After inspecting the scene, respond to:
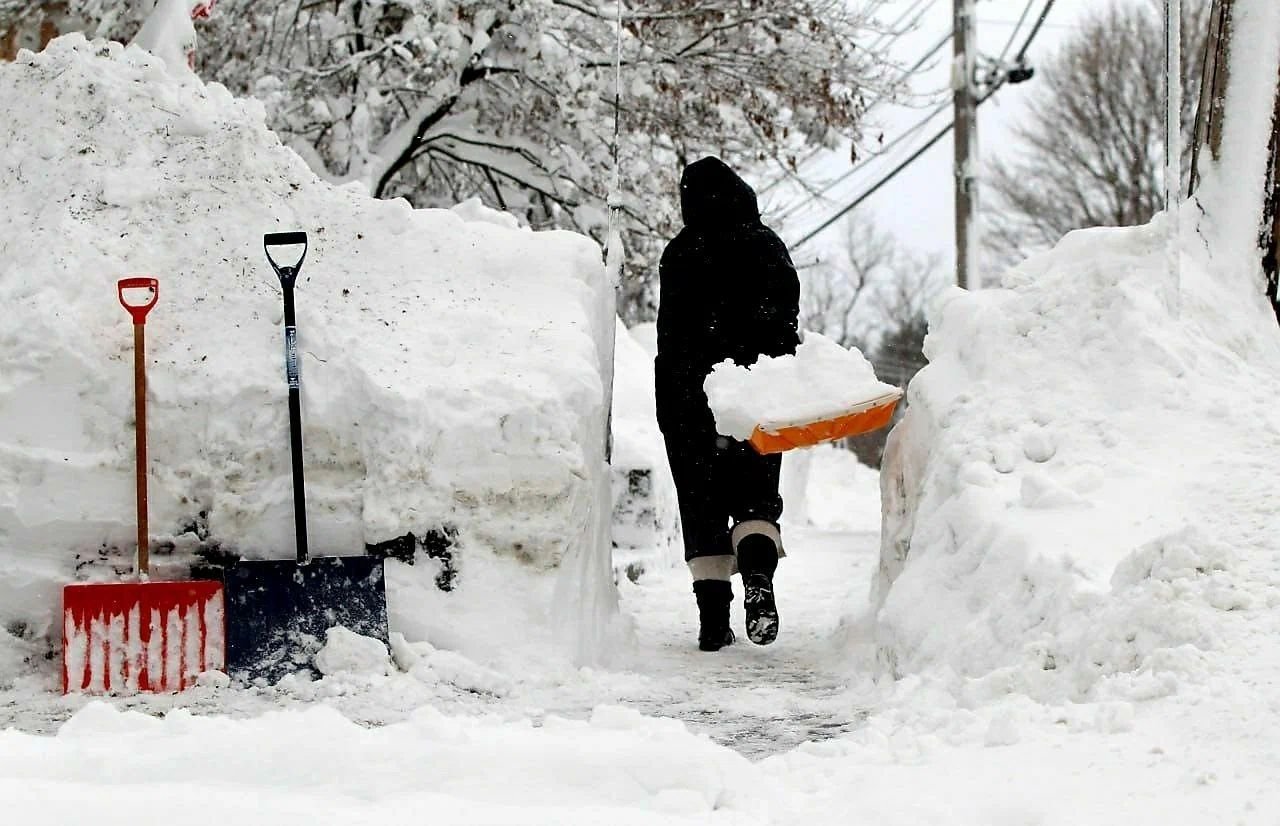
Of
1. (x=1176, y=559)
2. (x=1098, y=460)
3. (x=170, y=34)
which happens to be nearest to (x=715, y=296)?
(x=1098, y=460)

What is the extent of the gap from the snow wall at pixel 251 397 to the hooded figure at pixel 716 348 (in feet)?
1.68

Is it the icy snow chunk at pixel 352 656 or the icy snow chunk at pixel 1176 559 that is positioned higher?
the icy snow chunk at pixel 1176 559

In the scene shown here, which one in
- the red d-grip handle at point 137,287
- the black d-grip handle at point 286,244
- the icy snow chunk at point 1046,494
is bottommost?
the icy snow chunk at point 1046,494

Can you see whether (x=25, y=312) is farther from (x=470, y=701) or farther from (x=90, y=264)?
(x=470, y=701)

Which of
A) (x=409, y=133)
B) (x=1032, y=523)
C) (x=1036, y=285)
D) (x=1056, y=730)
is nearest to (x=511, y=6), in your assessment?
(x=409, y=133)

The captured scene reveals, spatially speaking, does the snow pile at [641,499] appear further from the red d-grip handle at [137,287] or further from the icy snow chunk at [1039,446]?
the red d-grip handle at [137,287]

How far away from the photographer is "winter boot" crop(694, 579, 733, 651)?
18.0 feet

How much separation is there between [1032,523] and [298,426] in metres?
2.17

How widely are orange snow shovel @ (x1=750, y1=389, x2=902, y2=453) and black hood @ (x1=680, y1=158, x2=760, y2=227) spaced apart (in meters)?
1.21

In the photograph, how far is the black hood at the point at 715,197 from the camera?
223 inches

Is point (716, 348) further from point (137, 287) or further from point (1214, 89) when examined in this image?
point (1214, 89)

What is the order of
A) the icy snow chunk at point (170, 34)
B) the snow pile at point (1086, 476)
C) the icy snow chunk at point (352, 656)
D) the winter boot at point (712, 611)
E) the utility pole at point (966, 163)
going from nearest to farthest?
the snow pile at point (1086, 476) → the icy snow chunk at point (352, 656) → the winter boot at point (712, 611) → the icy snow chunk at point (170, 34) → the utility pole at point (966, 163)

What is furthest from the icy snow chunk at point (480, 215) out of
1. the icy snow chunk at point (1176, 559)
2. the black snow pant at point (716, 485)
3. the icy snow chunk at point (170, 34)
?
the icy snow chunk at point (1176, 559)

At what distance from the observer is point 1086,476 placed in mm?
4324
